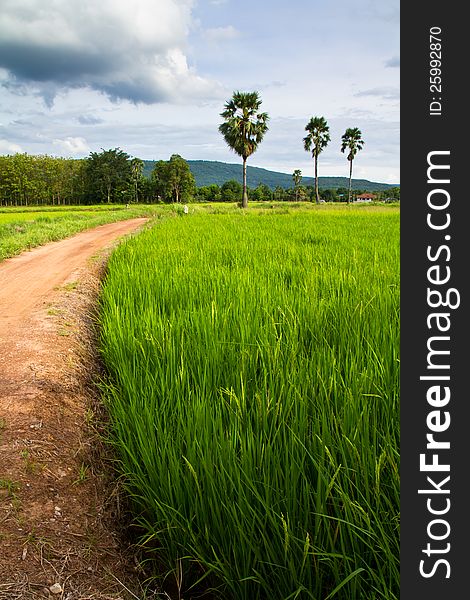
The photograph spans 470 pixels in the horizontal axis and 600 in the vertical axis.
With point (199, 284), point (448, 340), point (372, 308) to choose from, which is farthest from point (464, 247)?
point (199, 284)

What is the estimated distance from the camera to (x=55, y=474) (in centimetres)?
250

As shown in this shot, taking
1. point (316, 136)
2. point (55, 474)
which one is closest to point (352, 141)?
point (316, 136)

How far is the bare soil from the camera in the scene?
6.10 ft

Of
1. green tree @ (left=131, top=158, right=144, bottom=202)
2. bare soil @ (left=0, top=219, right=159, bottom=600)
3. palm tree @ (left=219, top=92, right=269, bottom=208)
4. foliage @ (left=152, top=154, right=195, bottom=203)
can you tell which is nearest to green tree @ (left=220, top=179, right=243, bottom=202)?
green tree @ (left=131, top=158, right=144, bottom=202)

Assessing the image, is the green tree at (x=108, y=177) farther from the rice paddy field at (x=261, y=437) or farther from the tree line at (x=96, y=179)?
the rice paddy field at (x=261, y=437)

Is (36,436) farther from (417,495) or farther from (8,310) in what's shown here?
(8,310)

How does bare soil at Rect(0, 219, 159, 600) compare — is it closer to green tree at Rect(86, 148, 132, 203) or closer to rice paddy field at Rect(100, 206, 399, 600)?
rice paddy field at Rect(100, 206, 399, 600)

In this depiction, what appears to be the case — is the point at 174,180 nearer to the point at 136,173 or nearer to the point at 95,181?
the point at 136,173

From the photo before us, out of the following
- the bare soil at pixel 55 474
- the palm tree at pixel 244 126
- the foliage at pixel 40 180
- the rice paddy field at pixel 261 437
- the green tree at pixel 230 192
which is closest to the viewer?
the rice paddy field at pixel 261 437

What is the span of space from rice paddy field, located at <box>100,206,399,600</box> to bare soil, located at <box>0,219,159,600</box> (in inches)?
7.2

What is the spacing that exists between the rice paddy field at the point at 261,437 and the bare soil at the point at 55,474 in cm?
18

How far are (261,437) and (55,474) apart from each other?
1.27 m

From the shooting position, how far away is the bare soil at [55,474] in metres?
1.86

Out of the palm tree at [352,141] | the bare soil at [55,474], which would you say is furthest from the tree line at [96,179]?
the bare soil at [55,474]
